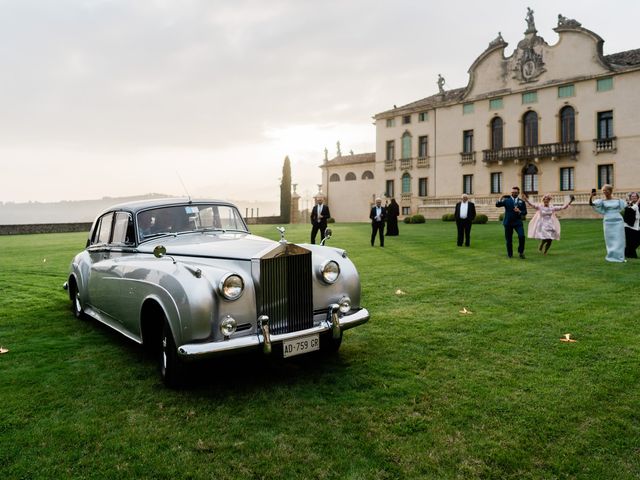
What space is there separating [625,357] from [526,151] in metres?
41.9

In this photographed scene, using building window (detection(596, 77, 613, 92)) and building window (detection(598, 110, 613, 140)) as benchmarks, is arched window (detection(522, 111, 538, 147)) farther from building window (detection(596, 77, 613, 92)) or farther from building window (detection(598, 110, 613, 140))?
building window (detection(596, 77, 613, 92))

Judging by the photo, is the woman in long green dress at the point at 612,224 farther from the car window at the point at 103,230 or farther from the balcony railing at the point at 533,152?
A: the balcony railing at the point at 533,152

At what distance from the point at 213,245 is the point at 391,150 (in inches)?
1987

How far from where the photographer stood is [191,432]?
354 cm

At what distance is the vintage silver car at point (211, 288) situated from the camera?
13.6ft

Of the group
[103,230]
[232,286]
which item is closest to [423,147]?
[103,230]

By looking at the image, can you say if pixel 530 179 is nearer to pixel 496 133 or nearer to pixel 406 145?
pixel 496 133

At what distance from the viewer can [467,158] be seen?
4731cm

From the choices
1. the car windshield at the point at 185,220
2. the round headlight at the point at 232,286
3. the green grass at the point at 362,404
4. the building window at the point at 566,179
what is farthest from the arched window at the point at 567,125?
the round headlight at the point at 232,286

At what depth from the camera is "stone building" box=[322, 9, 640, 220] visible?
38.7m

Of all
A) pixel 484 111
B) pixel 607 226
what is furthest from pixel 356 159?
pixel 607 226

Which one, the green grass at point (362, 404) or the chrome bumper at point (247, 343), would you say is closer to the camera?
the green grass at point (362, 404)

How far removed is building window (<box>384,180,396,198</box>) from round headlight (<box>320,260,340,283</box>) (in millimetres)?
48849

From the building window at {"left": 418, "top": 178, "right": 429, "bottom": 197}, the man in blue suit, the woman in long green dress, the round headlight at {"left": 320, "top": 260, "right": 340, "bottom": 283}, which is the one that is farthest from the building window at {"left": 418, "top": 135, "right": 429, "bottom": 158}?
the round headlight at {"left": 320, "top": 260, "right": 340, "bottom": 283}
